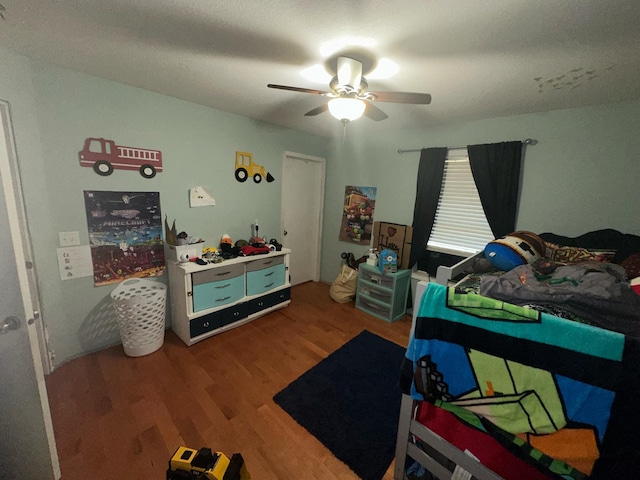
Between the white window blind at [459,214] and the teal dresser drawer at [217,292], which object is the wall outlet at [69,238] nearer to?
the teal dresser drawer at [217,292]

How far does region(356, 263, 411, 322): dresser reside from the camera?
113 inches

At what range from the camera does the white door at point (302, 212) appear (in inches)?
136

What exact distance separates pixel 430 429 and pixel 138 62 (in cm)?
264

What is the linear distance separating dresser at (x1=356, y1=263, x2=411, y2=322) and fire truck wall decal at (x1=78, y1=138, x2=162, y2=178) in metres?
2.44

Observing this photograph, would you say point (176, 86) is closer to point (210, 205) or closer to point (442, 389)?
point (210, 205)

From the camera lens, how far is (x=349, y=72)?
142cm

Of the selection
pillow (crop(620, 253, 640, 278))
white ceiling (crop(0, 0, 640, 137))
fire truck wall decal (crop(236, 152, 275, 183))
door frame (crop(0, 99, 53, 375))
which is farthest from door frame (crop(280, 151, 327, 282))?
pillow (crop(620, 253, 640, 278))

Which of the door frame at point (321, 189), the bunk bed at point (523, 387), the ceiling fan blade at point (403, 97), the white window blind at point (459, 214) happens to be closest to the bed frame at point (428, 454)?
the bunk bed at point (523, 387)

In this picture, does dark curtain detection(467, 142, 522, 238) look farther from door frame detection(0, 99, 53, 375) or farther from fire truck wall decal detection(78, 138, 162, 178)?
door frame detection(0, 99, 53, 375)

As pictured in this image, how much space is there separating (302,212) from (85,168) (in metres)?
2.40

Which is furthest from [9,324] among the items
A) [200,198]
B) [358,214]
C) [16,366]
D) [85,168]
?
[358,214]

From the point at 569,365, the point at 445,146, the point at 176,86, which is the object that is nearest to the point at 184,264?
the point at 176,86

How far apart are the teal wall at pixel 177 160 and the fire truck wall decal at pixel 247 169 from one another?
0.09 m

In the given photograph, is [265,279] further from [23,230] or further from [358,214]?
[23,230]
